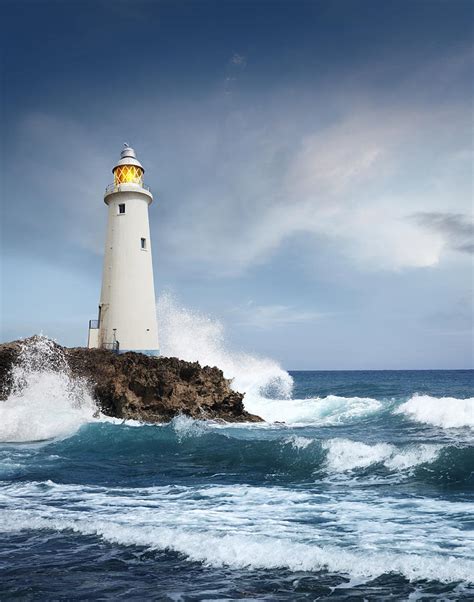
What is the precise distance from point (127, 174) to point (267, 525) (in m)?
18.6

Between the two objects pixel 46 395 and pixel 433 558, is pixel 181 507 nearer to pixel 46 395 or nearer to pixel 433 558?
pixel 433 558

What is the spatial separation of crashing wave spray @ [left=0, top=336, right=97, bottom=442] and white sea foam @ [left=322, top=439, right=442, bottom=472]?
765cm

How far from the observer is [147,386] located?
1627cm

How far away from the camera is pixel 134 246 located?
2088cm

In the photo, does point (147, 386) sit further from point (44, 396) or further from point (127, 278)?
point (127, 278)

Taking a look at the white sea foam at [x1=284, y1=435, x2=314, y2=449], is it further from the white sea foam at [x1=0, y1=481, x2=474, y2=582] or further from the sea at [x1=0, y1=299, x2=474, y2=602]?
the white sea foam at [x1=0, y1=481, x2=474, y2=582]

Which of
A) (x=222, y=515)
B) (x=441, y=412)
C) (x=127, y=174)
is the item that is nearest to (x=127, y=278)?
(x=127, y=174)

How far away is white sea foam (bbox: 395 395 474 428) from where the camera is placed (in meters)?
17.5

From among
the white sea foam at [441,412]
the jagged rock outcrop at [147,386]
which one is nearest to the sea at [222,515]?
the jagged rock outcrop at [147,386]

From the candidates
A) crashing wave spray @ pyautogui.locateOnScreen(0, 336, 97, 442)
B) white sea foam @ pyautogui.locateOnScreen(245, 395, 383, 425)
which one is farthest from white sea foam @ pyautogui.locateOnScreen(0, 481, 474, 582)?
white sea foam @ pyautogui.locateOnScreen(245, 395, 383, 425)

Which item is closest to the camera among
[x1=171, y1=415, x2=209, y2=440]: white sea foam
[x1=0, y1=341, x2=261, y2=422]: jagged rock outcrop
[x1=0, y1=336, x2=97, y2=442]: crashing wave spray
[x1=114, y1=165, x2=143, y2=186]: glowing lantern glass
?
[x1=171, y1=415, x2=209, y2=440]: white sea foam

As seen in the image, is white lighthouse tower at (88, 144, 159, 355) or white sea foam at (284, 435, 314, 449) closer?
white sea foam at (284, 435, 314, 449)

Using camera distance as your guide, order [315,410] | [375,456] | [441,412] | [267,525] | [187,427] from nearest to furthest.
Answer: [267,525] → [375,456] → [187,427] → [441,412] → [315,410]

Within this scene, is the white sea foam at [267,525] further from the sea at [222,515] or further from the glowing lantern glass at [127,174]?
the glowing lantern glass at [127,174]
